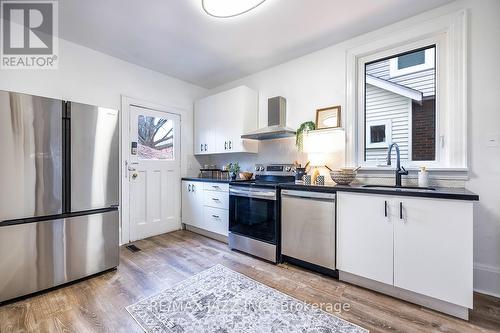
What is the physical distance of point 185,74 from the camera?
3607mm

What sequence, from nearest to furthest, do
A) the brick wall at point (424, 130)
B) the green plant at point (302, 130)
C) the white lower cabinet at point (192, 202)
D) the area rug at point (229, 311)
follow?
the area rug at point (229, 311) → the brick wall at point (424, 130) → the green plant at point (302, 130) → the white lower cabinet at point (192, 202)

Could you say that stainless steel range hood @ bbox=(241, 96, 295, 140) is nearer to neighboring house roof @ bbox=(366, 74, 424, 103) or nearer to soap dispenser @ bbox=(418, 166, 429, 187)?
neighboring house roof @ bbox=(366, 74, 424, 103)

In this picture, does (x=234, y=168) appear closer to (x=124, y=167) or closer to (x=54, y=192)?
(x=124, y=167)

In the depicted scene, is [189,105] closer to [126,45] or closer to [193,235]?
[126,45]

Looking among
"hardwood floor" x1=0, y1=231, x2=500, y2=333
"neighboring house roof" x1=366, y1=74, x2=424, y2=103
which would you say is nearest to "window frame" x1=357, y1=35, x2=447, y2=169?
"neighboring house roof" x1=366, y1=74, x2=424, y2=103

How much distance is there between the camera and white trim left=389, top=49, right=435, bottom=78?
2221 mm

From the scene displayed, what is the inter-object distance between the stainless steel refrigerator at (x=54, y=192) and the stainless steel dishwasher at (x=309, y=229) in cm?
188

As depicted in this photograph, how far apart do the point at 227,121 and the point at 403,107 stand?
2342mm

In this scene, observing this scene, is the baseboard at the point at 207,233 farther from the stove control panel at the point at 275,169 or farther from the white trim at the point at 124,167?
the stove control panel at the point at 275,169

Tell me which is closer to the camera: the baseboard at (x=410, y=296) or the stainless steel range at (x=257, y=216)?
the baseboard at (x=410, y=296)

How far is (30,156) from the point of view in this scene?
6.03 ft

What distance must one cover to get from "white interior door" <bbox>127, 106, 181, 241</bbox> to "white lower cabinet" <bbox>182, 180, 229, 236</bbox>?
22cm

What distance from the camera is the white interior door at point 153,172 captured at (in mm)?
3228

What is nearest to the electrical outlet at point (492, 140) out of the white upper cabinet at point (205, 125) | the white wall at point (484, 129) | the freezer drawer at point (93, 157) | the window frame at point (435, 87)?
the white wall at point (484, 129)
